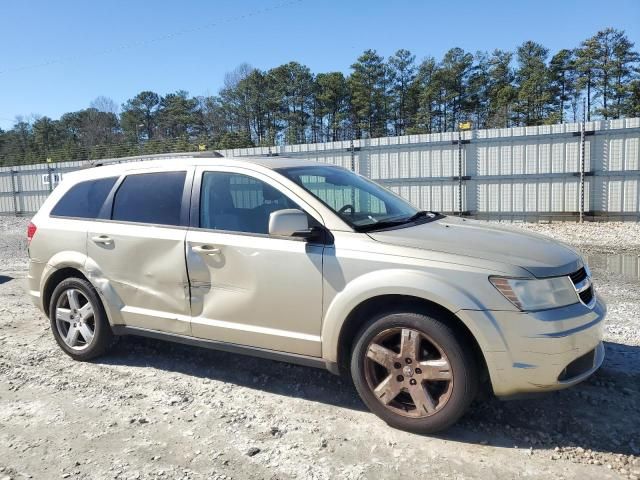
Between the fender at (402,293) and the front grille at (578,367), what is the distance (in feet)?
1.39

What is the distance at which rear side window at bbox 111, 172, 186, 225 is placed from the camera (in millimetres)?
4230

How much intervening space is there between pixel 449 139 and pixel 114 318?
11731mm

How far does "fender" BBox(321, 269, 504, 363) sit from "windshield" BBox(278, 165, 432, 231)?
45cm

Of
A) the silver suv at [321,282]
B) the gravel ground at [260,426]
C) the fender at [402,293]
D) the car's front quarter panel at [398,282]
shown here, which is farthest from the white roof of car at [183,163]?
the gravel ground at [260,426]

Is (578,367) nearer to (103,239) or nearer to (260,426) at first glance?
(260,426)

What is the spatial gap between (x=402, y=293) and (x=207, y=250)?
1.54 meters

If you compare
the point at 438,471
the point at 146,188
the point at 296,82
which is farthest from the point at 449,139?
the point at 296,82

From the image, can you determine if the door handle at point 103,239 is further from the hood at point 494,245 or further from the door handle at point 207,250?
the hood at point 494,245

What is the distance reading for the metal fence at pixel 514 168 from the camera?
1255cm

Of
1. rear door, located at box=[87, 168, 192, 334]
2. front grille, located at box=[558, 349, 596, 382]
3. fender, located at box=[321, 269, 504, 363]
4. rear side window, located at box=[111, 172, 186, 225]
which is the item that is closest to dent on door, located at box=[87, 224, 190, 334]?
rear door, located at box=[87, 168, 192, 334]

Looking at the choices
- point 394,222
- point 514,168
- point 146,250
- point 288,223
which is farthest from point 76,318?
point 514,168

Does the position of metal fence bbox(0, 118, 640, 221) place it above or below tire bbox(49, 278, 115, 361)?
above

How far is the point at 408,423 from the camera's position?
3258 mm

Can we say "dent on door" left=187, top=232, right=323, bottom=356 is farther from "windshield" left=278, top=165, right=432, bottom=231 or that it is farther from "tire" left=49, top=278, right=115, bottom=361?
"tire" left=49, top=278, right=115, bottom=361
